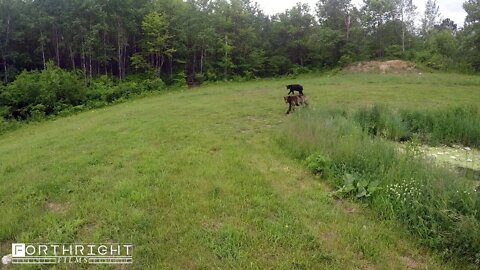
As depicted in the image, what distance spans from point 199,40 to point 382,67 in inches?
618

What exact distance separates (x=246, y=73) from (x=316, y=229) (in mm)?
25358

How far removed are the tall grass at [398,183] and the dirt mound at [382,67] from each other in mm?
20808

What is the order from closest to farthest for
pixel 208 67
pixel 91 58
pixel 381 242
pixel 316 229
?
pixel 381 242, pixel 316 229, pixel 91 58, pixel 208 67

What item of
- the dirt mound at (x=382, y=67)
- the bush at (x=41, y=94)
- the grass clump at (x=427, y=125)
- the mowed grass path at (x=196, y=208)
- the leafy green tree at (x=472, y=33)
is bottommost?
the mowed grass path at (x=196, y=208)

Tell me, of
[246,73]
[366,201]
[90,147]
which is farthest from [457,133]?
[246,73]

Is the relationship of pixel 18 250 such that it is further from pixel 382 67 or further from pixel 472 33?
pixel 472 33

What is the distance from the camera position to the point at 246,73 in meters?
27.7

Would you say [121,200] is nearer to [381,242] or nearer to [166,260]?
[166,260]

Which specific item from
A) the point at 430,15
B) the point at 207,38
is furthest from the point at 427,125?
the point at 430,15

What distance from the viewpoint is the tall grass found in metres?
2.90

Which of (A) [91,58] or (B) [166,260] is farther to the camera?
(A) [91,58]

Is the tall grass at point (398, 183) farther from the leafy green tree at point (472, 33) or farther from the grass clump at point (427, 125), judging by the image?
the leafy green tree at point (472, 33)

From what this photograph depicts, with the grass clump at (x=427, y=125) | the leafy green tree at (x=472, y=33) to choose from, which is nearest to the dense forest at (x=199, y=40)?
the leafy green tree at (x=472, y=33)

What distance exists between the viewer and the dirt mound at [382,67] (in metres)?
24.1
